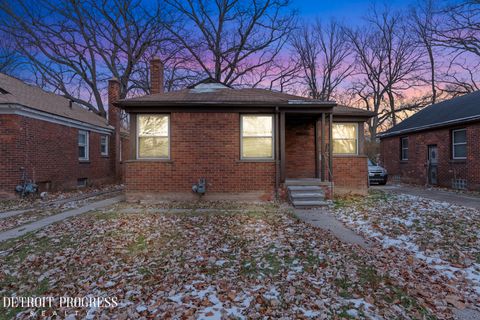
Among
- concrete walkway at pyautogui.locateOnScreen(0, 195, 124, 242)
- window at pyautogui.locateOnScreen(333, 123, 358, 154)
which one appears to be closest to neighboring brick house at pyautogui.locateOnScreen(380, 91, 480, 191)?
window at pyautogui.locateOnScreen(333, 123, 358, 154)

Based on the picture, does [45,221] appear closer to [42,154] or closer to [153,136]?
[153,136]

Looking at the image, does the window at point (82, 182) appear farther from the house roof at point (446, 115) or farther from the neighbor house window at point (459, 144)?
the neighbor house window at point (459, 144)

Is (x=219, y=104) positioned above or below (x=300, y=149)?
above

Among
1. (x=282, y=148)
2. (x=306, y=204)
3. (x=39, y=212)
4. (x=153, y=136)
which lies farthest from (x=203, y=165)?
(x=39, y=212)

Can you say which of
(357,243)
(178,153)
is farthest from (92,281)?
(178,153)

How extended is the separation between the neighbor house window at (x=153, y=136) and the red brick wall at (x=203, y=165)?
27cm

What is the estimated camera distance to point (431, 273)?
3.82 m

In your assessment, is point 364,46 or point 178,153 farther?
point 364,46

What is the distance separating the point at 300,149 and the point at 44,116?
10472mm

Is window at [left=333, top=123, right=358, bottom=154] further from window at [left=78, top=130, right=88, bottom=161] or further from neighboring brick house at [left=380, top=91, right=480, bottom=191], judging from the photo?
window at [left=78, top=130, right=88, bottom=161]

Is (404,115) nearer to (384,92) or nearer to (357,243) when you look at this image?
(384,92)

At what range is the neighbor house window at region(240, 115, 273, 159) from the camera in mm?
9461

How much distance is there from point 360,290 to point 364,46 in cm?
3285

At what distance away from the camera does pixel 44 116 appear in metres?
11.1
